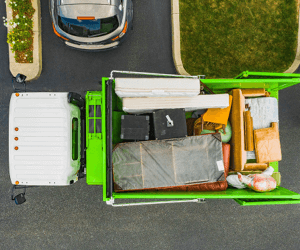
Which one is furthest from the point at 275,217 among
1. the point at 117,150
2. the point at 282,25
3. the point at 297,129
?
the point at 282,25

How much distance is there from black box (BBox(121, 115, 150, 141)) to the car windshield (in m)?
2.18

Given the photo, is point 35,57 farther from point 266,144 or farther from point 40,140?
point 266,144

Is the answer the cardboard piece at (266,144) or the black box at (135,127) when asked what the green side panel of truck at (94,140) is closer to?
the black box at (135,127)

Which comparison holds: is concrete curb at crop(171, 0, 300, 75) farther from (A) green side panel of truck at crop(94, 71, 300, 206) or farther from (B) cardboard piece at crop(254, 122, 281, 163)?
(B) cardboard piece at crop(254, 122, 281, 163)

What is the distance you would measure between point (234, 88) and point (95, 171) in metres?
3.10

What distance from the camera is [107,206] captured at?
4664 mm

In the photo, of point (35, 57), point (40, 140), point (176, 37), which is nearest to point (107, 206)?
point (40, 140)

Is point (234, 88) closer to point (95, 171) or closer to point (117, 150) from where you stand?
point (117, 150)

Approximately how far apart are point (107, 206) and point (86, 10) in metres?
4.36

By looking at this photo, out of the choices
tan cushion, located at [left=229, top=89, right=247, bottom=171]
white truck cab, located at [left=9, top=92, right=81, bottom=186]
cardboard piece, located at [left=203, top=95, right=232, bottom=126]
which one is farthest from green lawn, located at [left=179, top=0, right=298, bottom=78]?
white truck cab, located at [left=9, top=92, right=81, bottom=186]

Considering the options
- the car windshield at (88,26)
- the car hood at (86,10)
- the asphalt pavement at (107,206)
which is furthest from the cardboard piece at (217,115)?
the car hood at (86,10)

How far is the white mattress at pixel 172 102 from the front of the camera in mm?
2955

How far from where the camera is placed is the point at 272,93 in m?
3.88

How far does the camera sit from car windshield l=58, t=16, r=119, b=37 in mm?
4008
